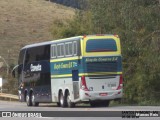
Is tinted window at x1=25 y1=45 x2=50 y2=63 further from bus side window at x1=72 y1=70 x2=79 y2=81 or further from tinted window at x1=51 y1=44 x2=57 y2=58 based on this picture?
bus side window at x1=72 y1=70 x2=79 y2=81

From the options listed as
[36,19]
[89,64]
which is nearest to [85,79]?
[89,64]

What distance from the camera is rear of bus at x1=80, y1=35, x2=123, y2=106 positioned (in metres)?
31.6

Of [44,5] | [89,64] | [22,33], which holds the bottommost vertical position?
[89,64]

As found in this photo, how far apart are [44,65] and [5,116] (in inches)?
486

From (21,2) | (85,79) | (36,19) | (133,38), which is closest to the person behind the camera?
(85,79)

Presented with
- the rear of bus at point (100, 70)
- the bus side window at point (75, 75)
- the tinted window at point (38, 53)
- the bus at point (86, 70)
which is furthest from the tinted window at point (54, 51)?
the rear of bus at point (100, 70)

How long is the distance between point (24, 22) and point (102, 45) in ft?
224

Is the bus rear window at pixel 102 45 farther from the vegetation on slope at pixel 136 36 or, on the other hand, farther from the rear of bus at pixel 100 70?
the vegetation on slope at pixel 136 36

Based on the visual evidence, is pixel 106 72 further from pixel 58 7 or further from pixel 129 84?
pixel 58 7

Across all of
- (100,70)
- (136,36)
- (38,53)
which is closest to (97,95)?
(100,70)

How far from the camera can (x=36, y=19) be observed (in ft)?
337

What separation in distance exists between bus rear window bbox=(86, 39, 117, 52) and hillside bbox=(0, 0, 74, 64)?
1632 inches

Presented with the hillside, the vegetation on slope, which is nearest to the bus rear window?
the vegetation on slope

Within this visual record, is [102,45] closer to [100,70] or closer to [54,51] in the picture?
[100,70]
